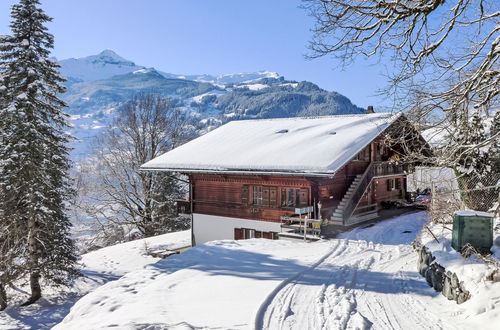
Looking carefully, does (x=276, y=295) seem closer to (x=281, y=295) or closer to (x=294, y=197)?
(x=281, y=295)

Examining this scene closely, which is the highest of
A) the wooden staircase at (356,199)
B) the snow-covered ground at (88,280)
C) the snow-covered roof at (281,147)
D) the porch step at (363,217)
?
the snow-covered roof at (281,147)

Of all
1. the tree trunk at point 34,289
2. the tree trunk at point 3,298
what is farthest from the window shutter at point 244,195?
the tree trunk at point 3,298

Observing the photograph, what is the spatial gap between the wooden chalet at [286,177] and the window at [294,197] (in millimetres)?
53

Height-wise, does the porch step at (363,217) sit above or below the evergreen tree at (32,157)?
below

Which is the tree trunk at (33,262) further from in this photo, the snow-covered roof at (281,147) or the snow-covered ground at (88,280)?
the snow-covered roof at (281,147)

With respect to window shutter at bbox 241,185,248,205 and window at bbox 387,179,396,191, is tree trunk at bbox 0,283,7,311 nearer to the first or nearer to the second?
window shutter at bbox 241,185,248,205

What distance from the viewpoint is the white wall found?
20.9 m

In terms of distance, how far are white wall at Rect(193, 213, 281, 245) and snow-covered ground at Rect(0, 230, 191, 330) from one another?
4.92ft

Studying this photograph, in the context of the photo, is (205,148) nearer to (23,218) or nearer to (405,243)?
(23,218)

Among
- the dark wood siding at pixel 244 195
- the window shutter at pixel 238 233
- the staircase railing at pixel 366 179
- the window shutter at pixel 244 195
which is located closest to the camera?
the staircase railing at pixel 366 179

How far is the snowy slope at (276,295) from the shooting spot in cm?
716

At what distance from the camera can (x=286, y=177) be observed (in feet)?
65.1

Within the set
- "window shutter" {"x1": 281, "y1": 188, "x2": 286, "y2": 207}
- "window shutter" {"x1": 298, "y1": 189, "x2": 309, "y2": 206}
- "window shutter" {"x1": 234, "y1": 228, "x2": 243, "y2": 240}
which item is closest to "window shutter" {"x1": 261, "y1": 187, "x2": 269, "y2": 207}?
"window shutter" {"x1": 281, "y1": 188, "x2": 286, "y2": 207}

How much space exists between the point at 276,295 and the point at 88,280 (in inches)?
560
